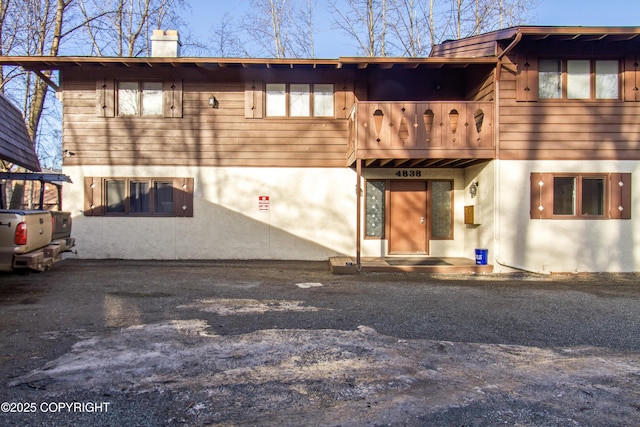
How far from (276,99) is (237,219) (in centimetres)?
347

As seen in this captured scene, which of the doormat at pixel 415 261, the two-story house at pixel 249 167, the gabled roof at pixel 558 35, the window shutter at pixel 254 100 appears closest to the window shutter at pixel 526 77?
the gabled roof at pixel 558 35

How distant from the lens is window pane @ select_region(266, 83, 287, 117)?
11648mm

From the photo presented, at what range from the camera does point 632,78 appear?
9953 millimetres

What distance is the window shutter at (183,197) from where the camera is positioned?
11.5 m

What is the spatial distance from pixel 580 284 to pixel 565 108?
4.13 m

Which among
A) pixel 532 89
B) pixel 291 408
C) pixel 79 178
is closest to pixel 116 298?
pixel 291 408

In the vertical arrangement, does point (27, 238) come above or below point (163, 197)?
below

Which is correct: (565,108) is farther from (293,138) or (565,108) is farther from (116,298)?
(116,298)

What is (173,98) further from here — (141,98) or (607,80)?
(607,80)

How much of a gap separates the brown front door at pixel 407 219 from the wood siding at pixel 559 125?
8.51 feet

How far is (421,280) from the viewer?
357 inches

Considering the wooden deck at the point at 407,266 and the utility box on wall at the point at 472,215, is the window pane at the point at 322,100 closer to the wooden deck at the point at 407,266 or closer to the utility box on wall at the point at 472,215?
the wooden deck at the point at 407,266

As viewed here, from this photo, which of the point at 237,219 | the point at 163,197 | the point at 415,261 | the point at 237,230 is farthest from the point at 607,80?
the point at 163,197

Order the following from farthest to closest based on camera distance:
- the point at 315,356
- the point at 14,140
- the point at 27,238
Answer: the point at 14,140 → the point at 27,238 → the point at 315,356
